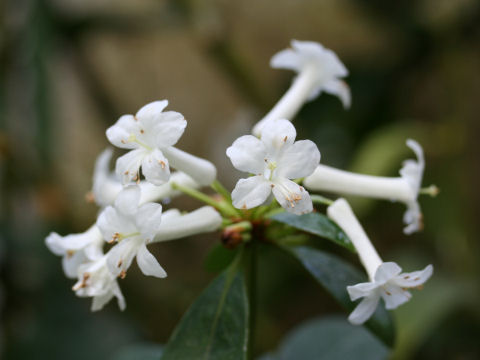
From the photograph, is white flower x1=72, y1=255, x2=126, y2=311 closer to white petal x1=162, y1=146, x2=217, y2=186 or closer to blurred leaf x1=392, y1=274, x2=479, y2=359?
white petal x1=162, y1=146, x2=217, y2=186

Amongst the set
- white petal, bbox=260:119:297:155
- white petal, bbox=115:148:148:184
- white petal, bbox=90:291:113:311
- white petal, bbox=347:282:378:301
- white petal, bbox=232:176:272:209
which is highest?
white petal, bbox=115:148:148:184

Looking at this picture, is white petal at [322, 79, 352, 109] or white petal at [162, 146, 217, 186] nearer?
white petal at [162, 146, 217, 186]

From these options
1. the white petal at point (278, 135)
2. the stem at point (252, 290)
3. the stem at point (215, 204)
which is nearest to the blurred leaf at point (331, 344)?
the stem at point (252, 290)

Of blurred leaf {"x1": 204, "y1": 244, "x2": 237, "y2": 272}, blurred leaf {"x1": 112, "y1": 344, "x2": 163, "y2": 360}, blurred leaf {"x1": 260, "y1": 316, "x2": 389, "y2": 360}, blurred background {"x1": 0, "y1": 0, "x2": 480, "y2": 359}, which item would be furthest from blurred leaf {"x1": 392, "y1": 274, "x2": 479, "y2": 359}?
blurred leaf {"x1": 204, "y1": 244, "x2": 237, "y2": 272}

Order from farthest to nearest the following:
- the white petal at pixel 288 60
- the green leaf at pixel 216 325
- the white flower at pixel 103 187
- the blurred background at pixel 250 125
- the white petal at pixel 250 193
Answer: the blurred background at pixel 250 125 → the white petal at pixel 288 60 → the white flower at pixel 103 187 → the green leaf at pixel 216 325 → the white petal at pixel 250 193

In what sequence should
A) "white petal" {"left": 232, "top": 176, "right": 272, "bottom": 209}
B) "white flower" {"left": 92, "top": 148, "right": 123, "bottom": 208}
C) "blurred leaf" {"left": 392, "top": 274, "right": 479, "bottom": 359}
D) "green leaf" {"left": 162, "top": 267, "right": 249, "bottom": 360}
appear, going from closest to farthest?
"white petal" {"left": 232, "top": 176, "right": 272, "bottom": 209}, "green leaf" {"left": 162, "top": 267, "right": 249, "bottom": 360}, "white flower" {"left": 92, "top": 148, "right": 123, "bottom": 208}, "blurred leaf" {"left": 392, "top": 274, "right": 479, "bottom": 359}

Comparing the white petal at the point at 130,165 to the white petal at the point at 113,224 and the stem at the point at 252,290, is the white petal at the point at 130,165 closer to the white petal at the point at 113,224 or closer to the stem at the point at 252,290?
the white petal at the point at 113,224

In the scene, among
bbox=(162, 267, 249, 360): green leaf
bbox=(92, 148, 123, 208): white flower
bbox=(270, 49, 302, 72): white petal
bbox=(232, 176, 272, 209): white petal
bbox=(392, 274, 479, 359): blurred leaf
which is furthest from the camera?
bbox=(392, 274, 479, 359): blurred leaf
